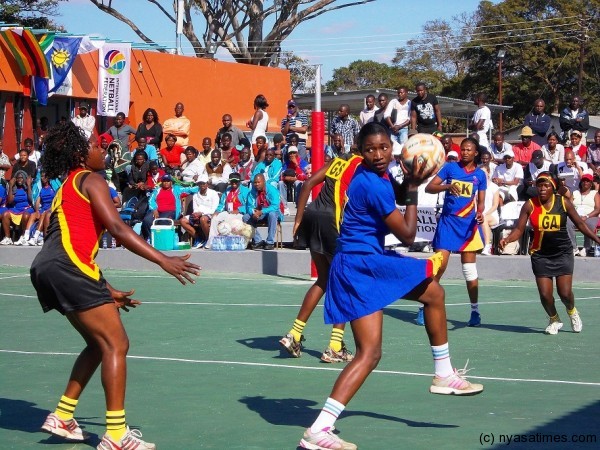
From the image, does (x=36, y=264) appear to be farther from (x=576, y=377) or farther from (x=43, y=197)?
(x=43, y=197)

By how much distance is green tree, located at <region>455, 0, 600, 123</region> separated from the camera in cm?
5647

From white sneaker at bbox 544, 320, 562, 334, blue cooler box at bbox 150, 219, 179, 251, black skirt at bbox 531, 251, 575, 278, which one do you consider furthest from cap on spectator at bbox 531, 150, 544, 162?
white sneaker at bbox 544, 320, 562, 334

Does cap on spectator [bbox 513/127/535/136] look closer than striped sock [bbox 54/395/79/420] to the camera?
No

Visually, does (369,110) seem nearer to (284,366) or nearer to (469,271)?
(469,271)

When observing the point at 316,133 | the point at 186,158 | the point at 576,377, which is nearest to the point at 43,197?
the point at 186,158

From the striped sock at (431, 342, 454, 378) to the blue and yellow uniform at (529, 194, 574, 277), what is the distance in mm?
4620

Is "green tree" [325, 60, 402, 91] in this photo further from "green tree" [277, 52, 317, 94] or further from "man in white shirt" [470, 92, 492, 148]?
"man in white shirt" [470, 92, 492, 148]

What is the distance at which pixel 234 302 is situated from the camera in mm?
14289

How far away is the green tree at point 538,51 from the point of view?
2223 inches

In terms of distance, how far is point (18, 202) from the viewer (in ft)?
70.5

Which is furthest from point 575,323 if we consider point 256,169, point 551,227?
point 256,169

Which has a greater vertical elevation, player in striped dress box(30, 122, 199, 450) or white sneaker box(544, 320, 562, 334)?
player in striped dress box(30, 122, 199, 450)

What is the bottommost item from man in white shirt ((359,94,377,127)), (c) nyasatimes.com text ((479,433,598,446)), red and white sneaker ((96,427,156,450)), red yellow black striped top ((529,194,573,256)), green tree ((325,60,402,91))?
(c) nyasatimes.com text ((479,433,598,446))

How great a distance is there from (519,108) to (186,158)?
3883cm
